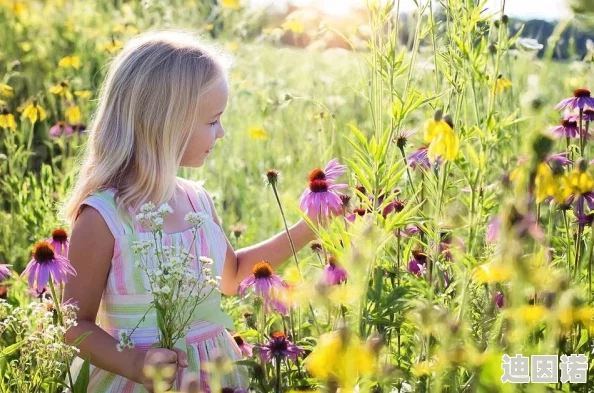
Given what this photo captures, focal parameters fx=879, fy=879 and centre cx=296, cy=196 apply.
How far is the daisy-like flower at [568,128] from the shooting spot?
1722 millimetres

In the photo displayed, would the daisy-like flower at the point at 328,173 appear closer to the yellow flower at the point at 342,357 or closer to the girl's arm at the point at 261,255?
the girl's arm at the point at 261,255

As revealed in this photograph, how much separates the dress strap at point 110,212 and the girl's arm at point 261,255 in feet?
1.06

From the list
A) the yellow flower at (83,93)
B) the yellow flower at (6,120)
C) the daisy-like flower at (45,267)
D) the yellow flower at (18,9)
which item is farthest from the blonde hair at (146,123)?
the yellow flower at (18,9)

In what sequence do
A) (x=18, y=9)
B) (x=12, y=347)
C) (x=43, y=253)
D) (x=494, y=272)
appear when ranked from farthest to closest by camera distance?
(x=18, y=9)
(x=43, y=253)
(x=12, y=347)
(x=494, y=272)

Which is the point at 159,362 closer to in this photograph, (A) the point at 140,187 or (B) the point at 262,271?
(B) the point at 262,271

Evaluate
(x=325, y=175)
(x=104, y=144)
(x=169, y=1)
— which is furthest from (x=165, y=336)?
(x=169, y=1)

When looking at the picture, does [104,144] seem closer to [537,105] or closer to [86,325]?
[86,325]

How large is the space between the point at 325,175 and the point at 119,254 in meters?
0.42

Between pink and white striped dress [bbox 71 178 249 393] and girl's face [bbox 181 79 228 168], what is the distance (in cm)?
15

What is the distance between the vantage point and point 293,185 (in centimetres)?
313

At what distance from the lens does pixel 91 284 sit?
162 centimetres

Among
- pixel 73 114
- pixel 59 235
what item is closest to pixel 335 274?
pixel 59 235

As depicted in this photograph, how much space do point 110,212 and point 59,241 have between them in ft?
0.47

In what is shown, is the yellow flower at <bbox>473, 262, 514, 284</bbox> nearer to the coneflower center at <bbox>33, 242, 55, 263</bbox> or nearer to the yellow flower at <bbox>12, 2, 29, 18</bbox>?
the coneflower center at <bbox>33, 242, 55, 263</bbox>
